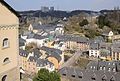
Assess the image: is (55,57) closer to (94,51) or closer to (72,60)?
(72,60)

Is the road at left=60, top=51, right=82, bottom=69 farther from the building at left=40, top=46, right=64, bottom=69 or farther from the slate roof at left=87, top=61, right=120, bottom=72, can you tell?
the slate roof at left=87, top=61, right=120, bottom=72

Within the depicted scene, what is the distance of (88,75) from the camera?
2777cm

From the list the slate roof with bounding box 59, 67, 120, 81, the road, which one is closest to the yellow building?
the slate roof with bounding box 59, 67, 120, 81

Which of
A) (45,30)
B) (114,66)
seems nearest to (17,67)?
(114,66)

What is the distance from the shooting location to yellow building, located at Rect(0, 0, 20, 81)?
604 cm

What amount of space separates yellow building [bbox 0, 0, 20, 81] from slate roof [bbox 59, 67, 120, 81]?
21176mm

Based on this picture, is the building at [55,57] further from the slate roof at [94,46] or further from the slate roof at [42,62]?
the slate roof at [94,46]

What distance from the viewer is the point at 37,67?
106ft

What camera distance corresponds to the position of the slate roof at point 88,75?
26920 mm

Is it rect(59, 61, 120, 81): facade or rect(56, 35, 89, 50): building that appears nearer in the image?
rect(59, 61, 120, 81): facade

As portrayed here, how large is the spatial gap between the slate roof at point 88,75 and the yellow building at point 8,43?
21.2 m

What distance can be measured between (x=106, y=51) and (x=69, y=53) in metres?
6.69

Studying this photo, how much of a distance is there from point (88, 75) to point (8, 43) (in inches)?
875

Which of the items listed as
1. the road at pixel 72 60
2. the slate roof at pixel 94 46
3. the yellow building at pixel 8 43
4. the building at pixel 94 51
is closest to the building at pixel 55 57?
the road at pixel 72 60
